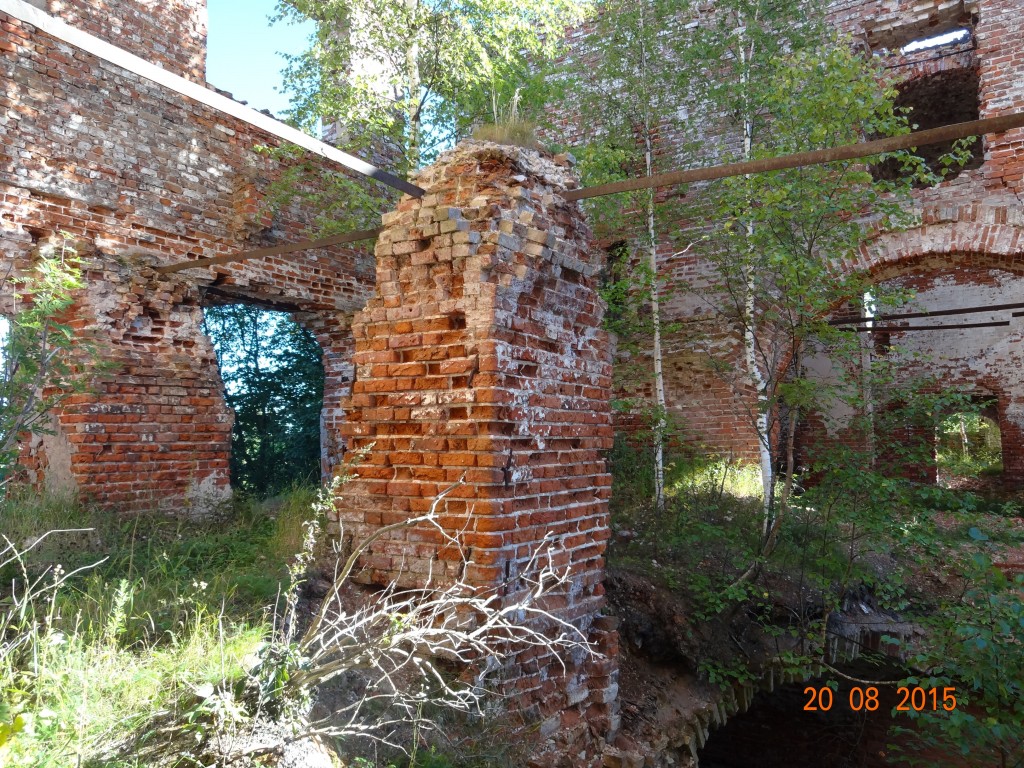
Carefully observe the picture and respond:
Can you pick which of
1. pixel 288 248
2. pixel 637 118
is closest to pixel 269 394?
pixel 288 248

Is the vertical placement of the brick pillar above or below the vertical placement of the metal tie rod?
below

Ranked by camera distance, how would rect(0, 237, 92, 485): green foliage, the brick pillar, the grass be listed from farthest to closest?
rect(0, 237, 92, 485): green foliage → the brick pillar → the grass

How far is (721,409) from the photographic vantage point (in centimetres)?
920

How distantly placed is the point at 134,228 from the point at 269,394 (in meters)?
4.91

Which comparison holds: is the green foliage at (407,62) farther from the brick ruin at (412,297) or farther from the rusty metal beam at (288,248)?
the rusty metal beam at (288,248)

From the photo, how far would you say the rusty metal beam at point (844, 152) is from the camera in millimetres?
2908

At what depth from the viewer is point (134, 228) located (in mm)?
6289

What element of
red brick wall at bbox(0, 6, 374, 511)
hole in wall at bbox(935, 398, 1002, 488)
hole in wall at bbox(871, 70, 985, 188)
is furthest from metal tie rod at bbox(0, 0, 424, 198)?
hole in wall at bbox(935, 398, 1002, 488)

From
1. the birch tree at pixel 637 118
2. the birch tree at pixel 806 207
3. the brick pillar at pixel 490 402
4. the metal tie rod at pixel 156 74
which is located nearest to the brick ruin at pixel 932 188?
the birch tree at pixel 637 118

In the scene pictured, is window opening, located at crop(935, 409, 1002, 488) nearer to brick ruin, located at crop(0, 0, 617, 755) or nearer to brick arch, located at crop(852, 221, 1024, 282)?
brick arch, located at crop(852, 221, 1024, 282)

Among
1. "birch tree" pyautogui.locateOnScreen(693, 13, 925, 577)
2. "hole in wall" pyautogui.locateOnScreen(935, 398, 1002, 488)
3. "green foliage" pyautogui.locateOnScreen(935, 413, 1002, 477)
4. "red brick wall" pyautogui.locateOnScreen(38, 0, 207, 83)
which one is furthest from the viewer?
"green foliage" pyautogui.locateOnScreen(935, 413, 1002, 477)

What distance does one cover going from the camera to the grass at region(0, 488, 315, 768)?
2.04 m

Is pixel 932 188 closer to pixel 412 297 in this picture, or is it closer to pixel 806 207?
pixel 806 207

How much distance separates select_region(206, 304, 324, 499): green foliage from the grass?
167 inches
